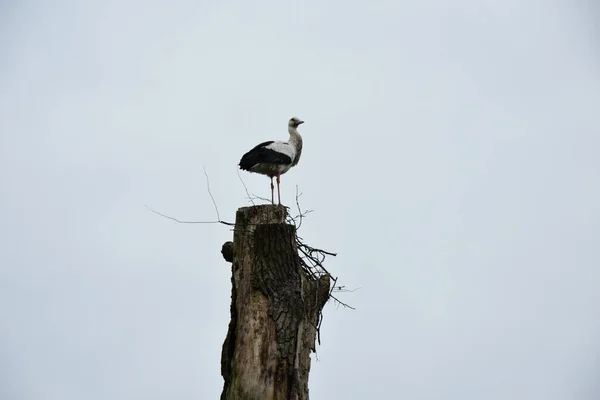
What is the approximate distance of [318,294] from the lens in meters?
5.38

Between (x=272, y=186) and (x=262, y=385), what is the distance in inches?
184

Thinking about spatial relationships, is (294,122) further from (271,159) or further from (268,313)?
(268,313)

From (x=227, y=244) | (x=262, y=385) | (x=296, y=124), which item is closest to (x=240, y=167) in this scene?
(x=296, y=124)

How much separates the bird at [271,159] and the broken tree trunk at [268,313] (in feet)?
11.0

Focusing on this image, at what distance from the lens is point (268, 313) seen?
16.6ft

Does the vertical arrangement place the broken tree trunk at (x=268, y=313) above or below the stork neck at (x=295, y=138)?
below

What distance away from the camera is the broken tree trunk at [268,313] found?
16.1 ft

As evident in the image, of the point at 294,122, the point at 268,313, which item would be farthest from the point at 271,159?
the point at 268,313

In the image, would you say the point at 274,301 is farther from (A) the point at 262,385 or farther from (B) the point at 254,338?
(A) the point at 262,385

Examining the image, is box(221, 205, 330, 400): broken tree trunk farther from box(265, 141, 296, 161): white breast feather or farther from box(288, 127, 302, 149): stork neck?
box(288, 127, 302, 149): stork neck

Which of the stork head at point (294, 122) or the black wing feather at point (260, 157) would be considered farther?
the stork head at point (294, 122)

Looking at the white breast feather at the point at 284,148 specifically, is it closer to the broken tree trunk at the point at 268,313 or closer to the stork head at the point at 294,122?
the stork head at the point at 294,122

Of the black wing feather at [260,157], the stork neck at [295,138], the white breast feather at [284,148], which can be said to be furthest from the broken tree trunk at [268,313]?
the stork neck at [295,138]

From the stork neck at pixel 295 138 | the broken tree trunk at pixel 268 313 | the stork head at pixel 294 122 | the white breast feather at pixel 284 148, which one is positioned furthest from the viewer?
the stork head at pixel 294 122
